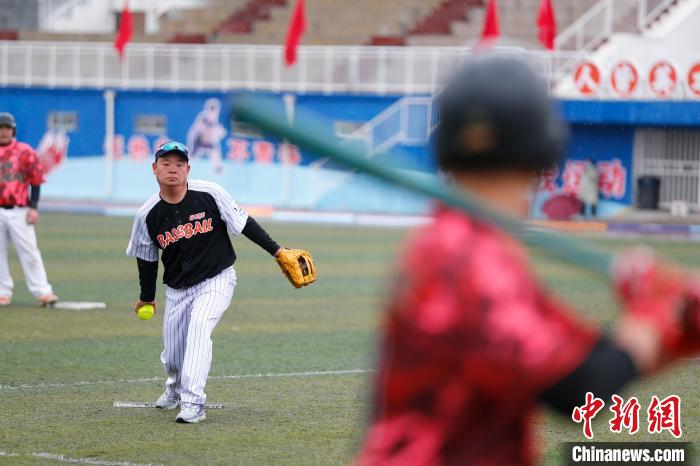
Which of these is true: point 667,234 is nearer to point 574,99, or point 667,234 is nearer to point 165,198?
point 574,99

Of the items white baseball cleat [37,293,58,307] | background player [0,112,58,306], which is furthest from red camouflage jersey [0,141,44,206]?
white baseball cleat [37,293,58,307]

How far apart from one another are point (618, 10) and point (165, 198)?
101ft

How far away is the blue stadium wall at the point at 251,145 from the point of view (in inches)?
1318

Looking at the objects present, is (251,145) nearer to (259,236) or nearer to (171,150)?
(259,236)

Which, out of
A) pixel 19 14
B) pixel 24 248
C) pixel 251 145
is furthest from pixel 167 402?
pixel 19 14

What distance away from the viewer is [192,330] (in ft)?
28.6

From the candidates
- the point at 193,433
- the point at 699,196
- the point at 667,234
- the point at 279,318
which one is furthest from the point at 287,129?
the point at 699,196

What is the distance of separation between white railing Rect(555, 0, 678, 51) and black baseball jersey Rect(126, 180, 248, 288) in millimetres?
28317

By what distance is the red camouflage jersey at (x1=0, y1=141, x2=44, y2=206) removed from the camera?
589 inches

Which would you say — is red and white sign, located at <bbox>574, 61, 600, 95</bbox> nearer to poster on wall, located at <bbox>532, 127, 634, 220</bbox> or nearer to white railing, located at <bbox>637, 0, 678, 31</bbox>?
poster on wall, located at <bbox>532, 127, 634, 220</bbox>

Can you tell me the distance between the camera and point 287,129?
2945mm

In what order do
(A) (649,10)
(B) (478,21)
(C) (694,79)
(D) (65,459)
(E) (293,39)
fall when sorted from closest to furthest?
(D) (65,459)
(C) (694,79)
(E) (293,39)
(A) (649,10)
(B) (478,21)

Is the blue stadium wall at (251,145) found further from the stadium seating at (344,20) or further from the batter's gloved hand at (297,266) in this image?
the batter's gloved hand at (297,266)

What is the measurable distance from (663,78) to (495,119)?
30848 mm
